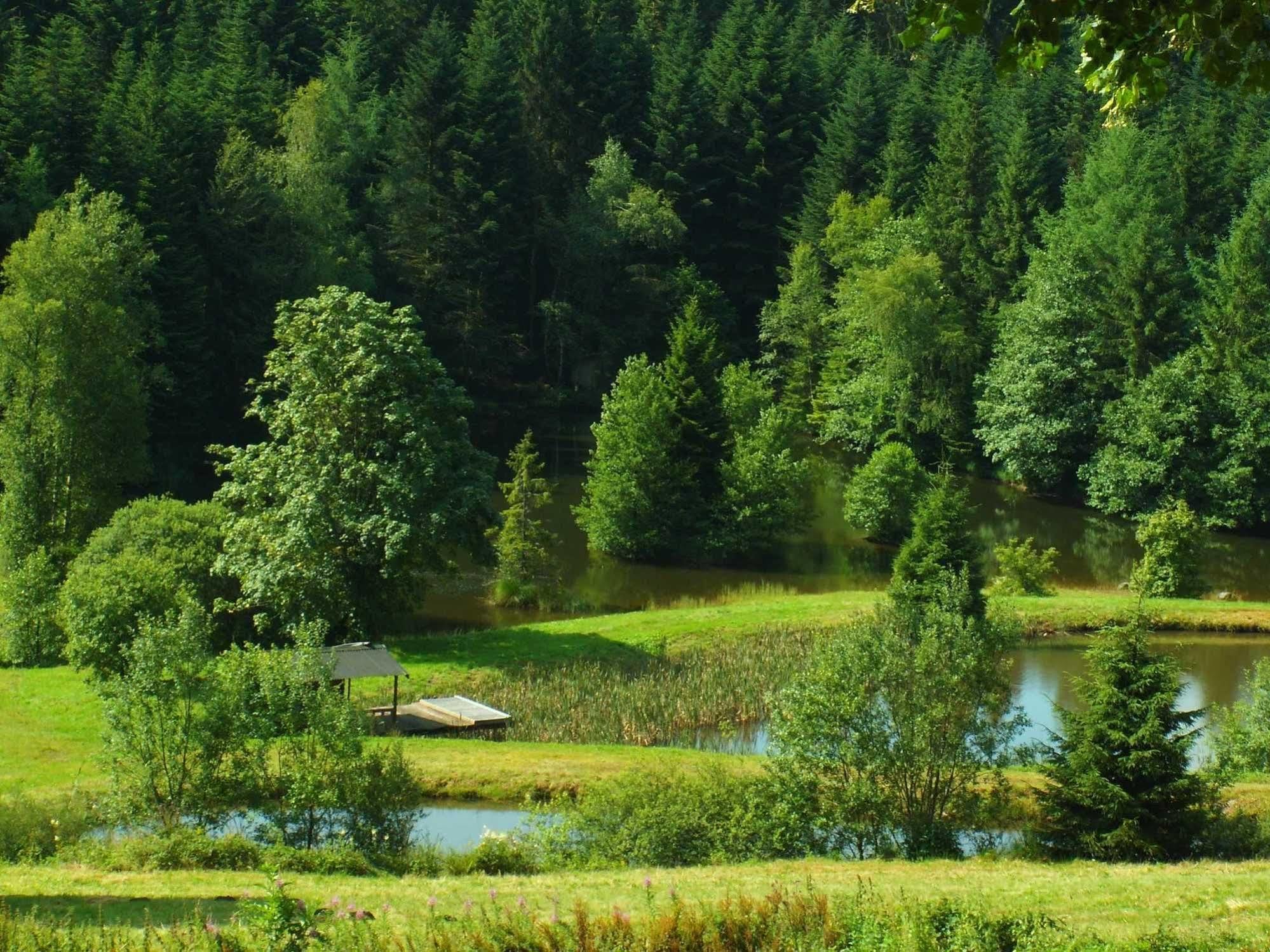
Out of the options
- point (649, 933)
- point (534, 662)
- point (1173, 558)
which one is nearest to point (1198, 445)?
point (1173, 558)

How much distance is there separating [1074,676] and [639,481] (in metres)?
18.1

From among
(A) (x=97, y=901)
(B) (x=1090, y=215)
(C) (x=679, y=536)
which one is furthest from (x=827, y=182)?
(A) (x=97, y=901)

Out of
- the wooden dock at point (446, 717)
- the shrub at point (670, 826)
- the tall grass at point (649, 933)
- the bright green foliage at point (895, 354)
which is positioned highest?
the bright green foliage at point (895, 354)

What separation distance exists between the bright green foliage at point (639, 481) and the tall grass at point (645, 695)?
462 inches

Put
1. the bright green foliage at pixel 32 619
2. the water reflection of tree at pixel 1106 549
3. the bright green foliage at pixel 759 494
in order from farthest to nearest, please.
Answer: the water reflection of tree at pixel 1106 549 < the bright green foliage at pixel 759 494 < the bright green foliage at pixel 32 619

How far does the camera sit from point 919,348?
2178 inches

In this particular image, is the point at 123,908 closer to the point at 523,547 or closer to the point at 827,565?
the point at 523,547

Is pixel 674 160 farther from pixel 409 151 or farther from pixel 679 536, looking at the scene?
pixel 679 536

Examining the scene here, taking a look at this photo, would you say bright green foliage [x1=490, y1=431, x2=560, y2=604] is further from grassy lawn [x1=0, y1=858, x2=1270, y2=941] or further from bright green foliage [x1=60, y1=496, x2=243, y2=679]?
grassy lawn [x1=0, y1=858, x2=1270, y2=941]

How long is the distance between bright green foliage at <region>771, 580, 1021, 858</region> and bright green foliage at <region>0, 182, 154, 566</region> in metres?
20.3

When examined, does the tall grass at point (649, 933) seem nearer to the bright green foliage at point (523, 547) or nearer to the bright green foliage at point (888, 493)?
the bright green foliage at point (523, 547)

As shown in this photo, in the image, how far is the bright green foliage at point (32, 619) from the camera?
28672 mm

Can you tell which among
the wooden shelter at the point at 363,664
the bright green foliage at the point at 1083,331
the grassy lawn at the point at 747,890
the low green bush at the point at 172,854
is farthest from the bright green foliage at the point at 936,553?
the bright green foliage at the point at 1083,331

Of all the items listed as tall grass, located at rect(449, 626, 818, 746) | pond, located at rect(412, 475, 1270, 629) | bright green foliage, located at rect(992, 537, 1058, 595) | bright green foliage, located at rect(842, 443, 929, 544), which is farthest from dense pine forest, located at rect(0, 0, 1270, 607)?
tall grass, located at rect(449, 626, 818, 746)
